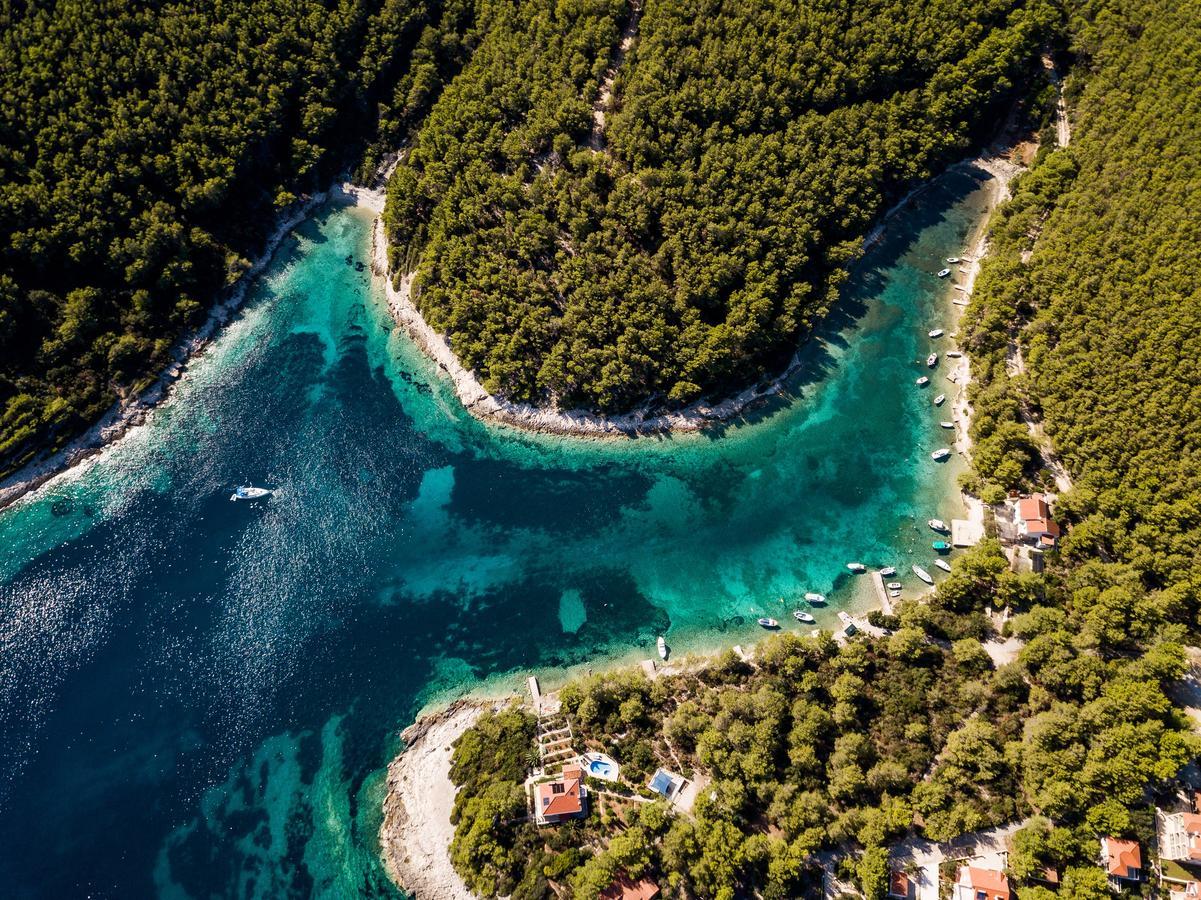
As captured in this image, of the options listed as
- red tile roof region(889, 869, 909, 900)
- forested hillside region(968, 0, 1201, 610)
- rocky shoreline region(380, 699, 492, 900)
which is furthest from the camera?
forested hillside region(968, 0, 1201, 610)

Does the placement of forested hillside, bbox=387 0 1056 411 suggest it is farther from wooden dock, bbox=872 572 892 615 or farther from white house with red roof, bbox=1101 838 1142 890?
white house with red roof, bbox=1101 838 1142 890

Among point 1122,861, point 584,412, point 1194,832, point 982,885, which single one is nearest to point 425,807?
point 584,412

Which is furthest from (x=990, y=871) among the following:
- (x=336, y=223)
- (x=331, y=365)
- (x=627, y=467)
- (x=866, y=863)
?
(x=336, y=223)

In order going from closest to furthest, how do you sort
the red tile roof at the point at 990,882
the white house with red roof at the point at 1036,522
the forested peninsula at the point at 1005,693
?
the red tile roof at the point at 990,882 → the forested peninsula at the point at 1005,693 → the white house with red roof at the point at 1036,522

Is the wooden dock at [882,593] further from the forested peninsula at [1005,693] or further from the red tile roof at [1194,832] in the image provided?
the red tile roof at [1194,832]

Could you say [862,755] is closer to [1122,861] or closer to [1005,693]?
[1005,693]

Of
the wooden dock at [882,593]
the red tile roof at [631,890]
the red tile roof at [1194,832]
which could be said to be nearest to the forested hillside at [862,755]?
the red tile roof at [631,890]

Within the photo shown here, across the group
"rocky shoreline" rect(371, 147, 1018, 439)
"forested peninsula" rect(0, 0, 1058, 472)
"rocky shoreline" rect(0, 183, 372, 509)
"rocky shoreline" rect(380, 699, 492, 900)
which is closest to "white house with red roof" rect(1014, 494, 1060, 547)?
"rocky shoreline" rect(371, 147, 1018, 439)

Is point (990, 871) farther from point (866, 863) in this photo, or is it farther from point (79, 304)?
point (79, 304)
